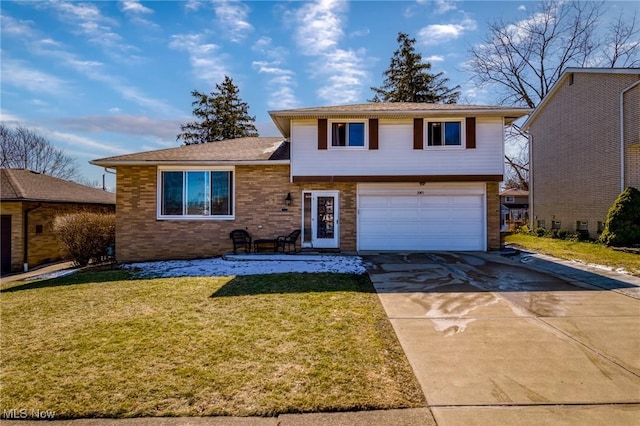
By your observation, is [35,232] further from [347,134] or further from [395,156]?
[395,156]

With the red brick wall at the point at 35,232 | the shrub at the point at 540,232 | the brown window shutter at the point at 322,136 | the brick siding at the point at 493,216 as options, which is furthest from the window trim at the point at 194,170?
the shrub at the point at 540,232

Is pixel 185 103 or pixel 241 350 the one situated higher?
pixel 185 103

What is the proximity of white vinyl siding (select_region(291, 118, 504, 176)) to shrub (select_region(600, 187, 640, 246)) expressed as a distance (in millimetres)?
5097

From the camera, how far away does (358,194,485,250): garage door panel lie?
12305 millimetres

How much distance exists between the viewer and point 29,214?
1452 centimetres

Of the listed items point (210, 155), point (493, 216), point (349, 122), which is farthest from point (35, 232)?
point (493, 216)

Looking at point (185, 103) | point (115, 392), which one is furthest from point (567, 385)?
point (185, 103)

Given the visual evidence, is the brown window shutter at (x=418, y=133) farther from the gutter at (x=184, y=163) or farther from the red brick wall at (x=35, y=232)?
the red brick wall at (x=35, y=232)

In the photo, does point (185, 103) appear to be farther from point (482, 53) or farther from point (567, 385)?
point (567, 385)

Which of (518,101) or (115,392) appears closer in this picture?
(115,392)

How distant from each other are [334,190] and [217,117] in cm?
2546

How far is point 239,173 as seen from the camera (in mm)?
12250

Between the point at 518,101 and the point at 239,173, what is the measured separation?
991 inches

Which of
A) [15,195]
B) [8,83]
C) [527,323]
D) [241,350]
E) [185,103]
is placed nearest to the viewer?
[241,350]
